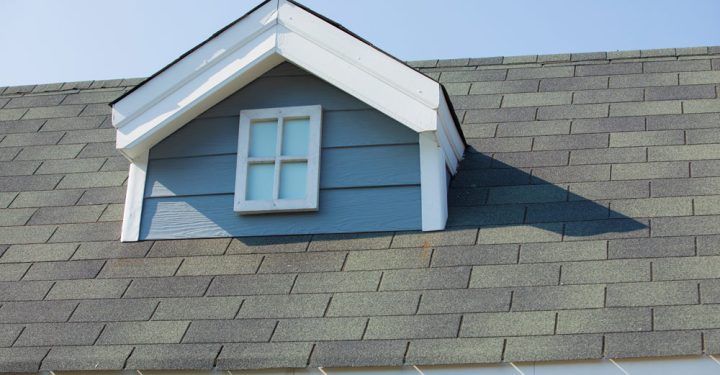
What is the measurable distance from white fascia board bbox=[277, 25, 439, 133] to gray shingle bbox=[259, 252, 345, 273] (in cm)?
86

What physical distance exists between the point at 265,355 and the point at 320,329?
0.31 m

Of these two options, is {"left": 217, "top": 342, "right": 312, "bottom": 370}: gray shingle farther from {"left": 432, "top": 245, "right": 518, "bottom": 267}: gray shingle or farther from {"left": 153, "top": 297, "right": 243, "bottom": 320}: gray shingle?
{"left": 432, "top": 245, "right": 518, "bottom": 267}: gray shingle

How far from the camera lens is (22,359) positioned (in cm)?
567

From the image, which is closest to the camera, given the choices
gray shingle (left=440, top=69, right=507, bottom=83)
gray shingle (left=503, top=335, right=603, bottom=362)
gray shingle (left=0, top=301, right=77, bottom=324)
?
gray shingle (left=503, top=335, right=603, bottom=362)

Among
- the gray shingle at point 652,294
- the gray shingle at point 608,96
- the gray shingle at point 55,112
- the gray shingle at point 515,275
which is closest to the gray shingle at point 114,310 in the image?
the gray shingle at point 515,275

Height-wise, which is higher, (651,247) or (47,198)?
(651,247)

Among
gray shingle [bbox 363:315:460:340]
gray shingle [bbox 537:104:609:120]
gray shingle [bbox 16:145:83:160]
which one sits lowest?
gray shingle [bbox 16:145:83:160]

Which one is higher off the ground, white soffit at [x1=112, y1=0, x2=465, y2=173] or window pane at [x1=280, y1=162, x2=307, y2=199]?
white soffit at [x1=112, y1=0, x2=465, y2=173]

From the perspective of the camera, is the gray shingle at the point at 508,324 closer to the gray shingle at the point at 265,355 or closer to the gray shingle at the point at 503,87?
the gray shingle at the point at 265,355

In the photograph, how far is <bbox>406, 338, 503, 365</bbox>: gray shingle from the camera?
199 inches

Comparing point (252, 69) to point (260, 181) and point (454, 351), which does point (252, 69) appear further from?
point (454, 351)

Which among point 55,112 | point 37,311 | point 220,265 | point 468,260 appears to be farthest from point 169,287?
point 55,112

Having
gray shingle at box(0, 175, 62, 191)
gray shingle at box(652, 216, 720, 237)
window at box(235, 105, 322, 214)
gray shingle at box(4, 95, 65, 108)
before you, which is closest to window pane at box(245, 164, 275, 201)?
window at box(235, 105, 322, 214)

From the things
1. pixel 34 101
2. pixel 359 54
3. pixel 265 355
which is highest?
pixel 359 54
